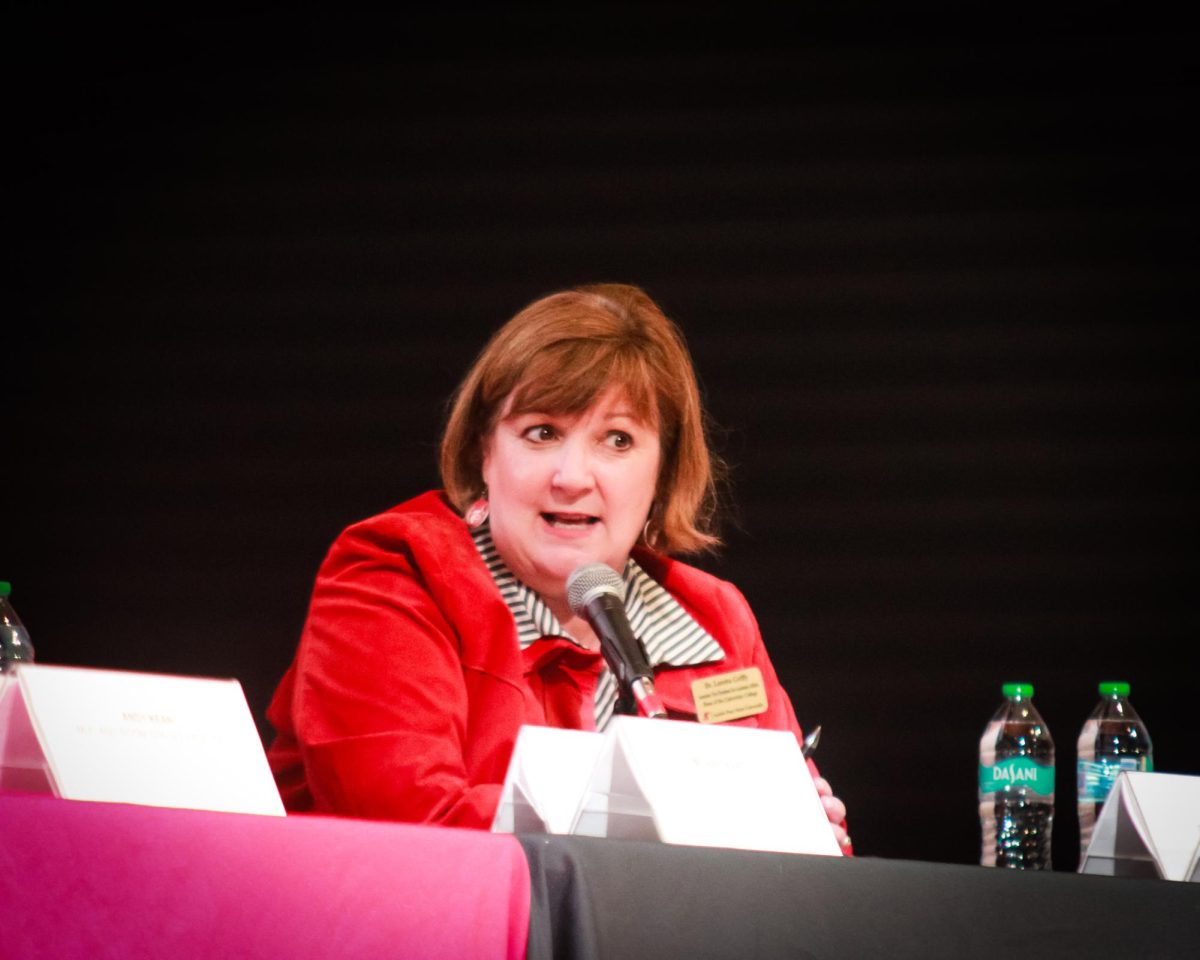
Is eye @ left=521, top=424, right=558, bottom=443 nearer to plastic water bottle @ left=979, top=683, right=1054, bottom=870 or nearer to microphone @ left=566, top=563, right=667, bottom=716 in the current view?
microphone @ left=566, top=563, right=667, bottom=716

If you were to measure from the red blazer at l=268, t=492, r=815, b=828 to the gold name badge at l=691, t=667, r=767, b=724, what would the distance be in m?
0.10

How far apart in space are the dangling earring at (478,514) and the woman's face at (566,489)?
44mm

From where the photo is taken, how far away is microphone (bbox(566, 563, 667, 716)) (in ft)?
4.53

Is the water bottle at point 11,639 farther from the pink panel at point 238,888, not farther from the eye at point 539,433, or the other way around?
the pink panel at point 238,888

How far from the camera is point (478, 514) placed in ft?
7.09

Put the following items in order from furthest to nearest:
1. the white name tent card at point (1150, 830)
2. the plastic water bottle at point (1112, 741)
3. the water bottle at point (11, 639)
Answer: the plastic water bottle at point (1112, 741) → the water bottle at point (11, 639) → the white name tent card at point (1150, 830)

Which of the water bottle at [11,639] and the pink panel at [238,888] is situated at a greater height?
the pink panel at [238,888]

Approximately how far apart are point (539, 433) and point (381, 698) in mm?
508

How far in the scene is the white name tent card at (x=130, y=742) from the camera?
3.63 ft

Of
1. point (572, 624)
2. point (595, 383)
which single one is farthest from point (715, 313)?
point (572, 624)

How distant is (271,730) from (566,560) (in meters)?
1.17

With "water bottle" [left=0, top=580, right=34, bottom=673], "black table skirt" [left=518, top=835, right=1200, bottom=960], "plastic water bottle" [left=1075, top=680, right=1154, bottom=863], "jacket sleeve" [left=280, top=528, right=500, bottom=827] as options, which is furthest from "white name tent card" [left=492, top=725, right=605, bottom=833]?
"plastic water bottle" [left=1075, top=680, right=1154, bottom=863]

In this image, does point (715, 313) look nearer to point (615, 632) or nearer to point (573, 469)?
point (573, 469)

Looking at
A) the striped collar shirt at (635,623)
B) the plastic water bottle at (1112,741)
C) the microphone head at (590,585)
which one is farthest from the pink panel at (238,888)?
the plastic water bottle at (1112,741)
